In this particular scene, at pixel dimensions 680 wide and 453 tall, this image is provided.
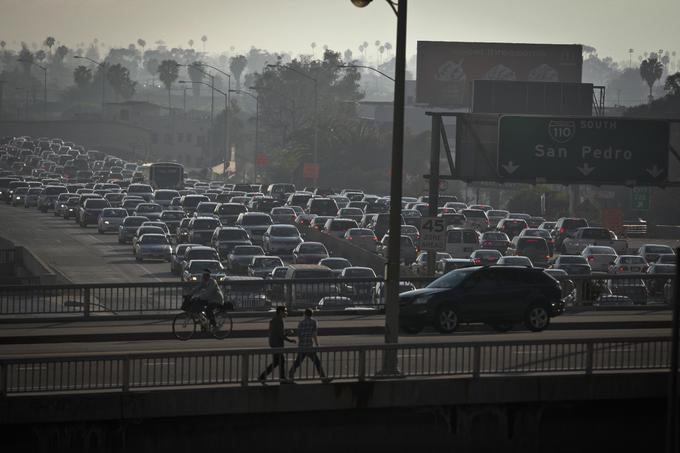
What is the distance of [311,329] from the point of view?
75.6 feet

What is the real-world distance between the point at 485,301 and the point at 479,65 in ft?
267

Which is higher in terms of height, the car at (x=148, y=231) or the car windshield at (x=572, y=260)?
the car at (x=148, y=231)

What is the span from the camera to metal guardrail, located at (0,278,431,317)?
32656 millimetres

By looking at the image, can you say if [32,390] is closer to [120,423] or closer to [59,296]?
[120,423]

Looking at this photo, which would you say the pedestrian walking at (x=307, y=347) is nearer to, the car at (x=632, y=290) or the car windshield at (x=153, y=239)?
the car at (x=632, y=290)

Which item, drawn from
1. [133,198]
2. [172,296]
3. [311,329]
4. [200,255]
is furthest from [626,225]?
[311,329]

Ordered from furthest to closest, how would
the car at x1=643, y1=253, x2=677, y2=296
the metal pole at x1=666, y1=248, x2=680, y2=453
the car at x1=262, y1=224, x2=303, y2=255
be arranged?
the car at x1=262, y1=224, x2=303, y2=255
the car at x1=643, y1=253, x2=677, y2=296
the metal pole at x1=666, y1=248, x2=680, y2=453

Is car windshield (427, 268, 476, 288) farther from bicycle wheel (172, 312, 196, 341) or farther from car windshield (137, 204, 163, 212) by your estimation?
car windshield (137, 204, 163, 212)

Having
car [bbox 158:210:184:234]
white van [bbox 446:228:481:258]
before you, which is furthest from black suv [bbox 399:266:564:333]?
car [bbox 158:210:184:234]

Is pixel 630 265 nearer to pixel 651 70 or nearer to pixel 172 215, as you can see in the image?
pixel 172 215

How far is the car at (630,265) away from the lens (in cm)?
5487

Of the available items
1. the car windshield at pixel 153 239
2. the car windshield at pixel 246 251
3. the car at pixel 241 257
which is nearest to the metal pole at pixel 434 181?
the car at pixel 241 257

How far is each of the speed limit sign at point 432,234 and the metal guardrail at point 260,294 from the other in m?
0.99

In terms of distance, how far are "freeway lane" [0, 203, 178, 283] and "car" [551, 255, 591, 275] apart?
15907 millimetres
